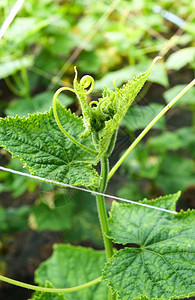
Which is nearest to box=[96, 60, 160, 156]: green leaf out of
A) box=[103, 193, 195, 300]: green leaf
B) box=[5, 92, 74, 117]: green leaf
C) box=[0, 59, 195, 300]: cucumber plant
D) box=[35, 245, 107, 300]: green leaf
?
box=[0, 59, 195, 300]: cucumber plant

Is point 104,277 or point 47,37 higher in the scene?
point 47,37

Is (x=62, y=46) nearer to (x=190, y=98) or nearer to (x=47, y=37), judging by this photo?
(x=47, y=37)

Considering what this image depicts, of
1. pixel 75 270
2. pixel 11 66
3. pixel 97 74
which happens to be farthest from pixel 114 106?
pixel 97 74

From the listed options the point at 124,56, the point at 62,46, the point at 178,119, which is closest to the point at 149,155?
the point at 178,119

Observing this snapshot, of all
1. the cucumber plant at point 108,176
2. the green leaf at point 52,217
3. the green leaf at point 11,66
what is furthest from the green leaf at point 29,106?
the cucumber plant at point 108,176

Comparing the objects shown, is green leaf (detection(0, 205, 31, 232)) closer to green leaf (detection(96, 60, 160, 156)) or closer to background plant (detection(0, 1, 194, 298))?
background plant (detection(0, 1, 194, 298))

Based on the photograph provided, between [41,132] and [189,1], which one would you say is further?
[189,1]
